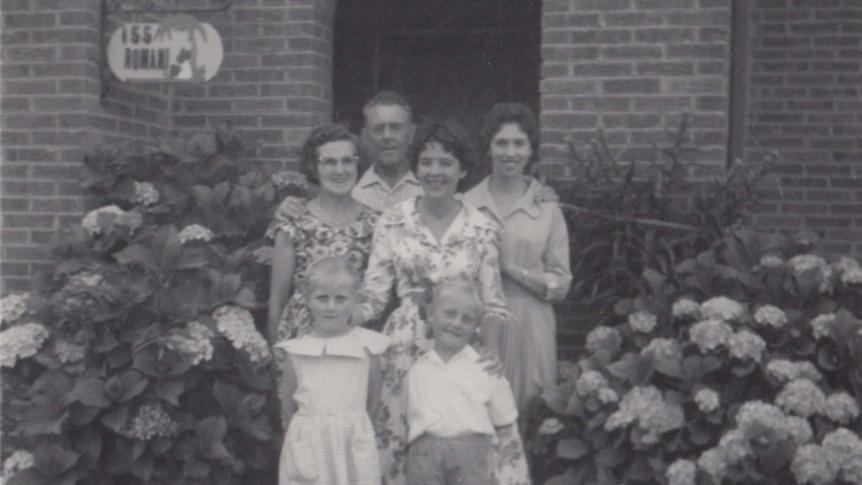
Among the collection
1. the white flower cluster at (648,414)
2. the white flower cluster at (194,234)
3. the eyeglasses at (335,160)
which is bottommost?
the white flower cluster at (648,414)

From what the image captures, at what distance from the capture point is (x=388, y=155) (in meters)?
4.71

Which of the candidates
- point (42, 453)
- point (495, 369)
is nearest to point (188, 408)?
point (42, 453)

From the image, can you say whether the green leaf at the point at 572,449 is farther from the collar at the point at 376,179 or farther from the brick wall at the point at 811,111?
the brick wall at the point at 811,111

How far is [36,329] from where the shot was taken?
438 cm

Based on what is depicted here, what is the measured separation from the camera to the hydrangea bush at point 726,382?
3.94 metres

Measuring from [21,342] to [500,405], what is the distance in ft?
6.19

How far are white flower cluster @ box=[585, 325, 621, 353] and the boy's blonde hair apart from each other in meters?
1.11

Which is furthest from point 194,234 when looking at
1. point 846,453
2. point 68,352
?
point 846,453

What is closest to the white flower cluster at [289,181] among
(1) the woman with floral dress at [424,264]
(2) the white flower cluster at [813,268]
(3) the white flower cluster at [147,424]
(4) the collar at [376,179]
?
(4) the collar at [376,179]

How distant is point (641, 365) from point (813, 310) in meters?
0.73

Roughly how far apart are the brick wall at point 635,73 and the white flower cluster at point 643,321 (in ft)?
3.23

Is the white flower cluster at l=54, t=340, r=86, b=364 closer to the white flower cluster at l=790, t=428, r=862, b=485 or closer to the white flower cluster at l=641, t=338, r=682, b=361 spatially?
the white flower cluster at l=641, t=338, r=682, b=361

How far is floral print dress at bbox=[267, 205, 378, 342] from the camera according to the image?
4.38 meters

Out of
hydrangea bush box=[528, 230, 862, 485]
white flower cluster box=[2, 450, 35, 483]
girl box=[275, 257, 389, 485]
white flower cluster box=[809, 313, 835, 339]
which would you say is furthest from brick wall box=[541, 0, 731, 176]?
white flower cluster box=[2, 450, 35, 483]
